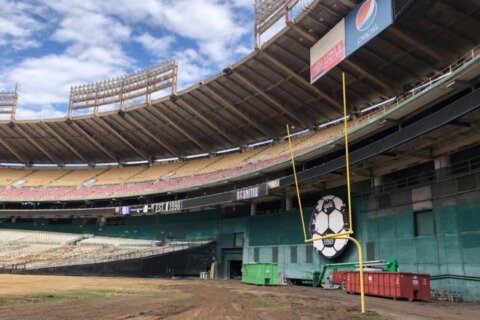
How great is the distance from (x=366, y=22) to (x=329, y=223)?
15287mm

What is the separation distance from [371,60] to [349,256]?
615 inches

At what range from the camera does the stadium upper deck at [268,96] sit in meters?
29.1

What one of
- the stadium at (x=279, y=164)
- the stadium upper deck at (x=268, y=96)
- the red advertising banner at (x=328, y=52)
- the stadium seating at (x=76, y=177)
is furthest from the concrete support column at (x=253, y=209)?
the stadium seating at (x=76, y=177)

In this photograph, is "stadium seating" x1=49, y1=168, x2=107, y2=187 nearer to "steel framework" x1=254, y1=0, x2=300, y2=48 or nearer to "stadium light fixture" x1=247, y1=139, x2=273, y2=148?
"stadium light fixture" x1=247, y1=139, x2=273, y2=148

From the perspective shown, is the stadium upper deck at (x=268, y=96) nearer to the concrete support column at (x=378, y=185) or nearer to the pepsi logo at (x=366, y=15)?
the pepsi logo at (x=366, y=15)

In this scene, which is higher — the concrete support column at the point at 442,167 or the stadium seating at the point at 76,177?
the stadium seating at the point at 76,177

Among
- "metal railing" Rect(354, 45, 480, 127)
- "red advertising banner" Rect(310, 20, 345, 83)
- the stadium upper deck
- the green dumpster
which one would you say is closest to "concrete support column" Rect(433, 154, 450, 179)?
"metal railing" Rect(354, 45, 480, 127)

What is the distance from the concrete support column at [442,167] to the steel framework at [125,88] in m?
30.1

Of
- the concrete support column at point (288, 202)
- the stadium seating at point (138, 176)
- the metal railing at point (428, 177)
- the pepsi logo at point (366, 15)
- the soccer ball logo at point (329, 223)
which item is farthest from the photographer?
the stadium seating at point (138, 176)

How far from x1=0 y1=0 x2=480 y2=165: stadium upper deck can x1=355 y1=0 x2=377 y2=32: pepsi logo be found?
1.22 metres

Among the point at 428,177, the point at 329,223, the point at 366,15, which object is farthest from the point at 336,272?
the point at 366,15

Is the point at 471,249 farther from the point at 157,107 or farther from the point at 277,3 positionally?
the point at 157,107

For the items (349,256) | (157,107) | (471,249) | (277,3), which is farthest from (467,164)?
(157,107)

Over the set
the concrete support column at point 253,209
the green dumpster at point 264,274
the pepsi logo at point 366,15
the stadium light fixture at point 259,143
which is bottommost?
the green dumpster at point 264,274
